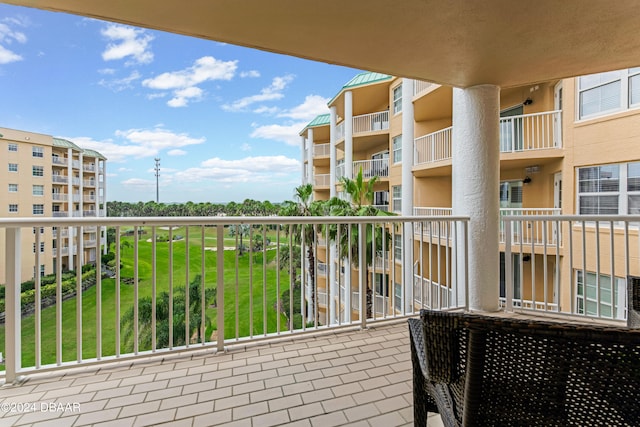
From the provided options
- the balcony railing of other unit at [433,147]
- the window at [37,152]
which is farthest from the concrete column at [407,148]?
the window at [37,152]

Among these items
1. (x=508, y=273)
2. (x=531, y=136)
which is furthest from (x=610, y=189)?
(x=508, y=273)

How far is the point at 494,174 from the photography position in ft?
9.90

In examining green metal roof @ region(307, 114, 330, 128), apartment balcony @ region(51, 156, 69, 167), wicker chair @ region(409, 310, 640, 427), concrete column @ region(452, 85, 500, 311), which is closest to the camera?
wicker chair @ region(409, 310, 640, 427)

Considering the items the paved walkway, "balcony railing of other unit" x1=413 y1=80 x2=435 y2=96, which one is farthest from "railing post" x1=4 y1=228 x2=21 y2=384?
"balcony railing of other unit" x1=413 y1=80 x2=435 y2=96

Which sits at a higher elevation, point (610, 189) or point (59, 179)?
point (59, 179)

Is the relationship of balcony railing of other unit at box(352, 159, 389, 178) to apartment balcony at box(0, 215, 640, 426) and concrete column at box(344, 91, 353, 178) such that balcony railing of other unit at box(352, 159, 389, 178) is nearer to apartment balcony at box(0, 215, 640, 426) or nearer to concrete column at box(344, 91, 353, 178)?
concrete column at box(344, 91, 353, 178)

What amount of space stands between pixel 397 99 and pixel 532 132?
531 centimetres

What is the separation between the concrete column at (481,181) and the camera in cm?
298

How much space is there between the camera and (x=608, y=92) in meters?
6.16

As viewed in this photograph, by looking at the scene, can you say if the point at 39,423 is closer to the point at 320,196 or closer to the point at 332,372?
the point at 332,372

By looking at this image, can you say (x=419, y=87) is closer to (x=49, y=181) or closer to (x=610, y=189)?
(x=610, y=189)

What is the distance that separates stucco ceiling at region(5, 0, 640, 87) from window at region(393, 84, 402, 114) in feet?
30.8

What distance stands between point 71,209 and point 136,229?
480 centimetres

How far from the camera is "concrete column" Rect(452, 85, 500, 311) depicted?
2.98 meters
